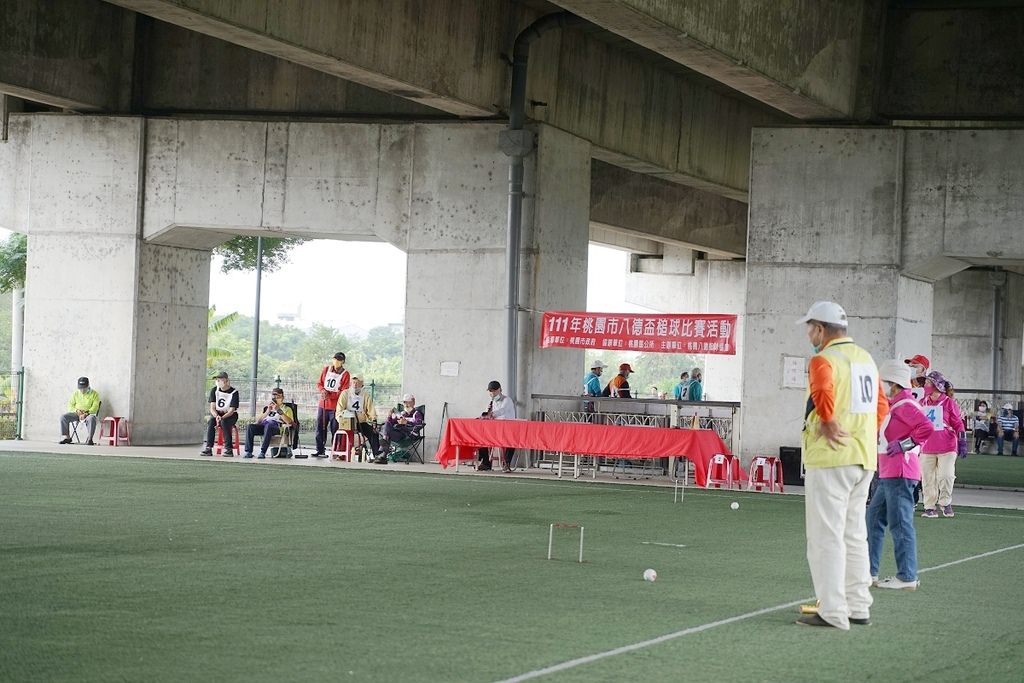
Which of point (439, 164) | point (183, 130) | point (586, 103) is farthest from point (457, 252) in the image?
point (183, 130)

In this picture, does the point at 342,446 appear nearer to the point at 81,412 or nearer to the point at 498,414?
the point at 498,414

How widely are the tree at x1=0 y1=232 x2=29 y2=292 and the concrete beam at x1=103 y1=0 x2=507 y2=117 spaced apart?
83.0ft

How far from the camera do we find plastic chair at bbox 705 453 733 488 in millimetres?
21922

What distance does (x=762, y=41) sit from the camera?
1991cm

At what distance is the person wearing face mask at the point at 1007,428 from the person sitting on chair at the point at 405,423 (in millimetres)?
20216

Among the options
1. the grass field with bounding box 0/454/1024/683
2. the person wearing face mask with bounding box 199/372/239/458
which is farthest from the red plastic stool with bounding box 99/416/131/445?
the grass field with bounding box 0/454/1024/683

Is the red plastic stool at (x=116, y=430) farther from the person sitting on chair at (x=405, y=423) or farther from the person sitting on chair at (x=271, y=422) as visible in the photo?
the person sitting on chair at (x=405, y=423)

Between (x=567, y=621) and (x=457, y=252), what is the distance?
57.4 ft

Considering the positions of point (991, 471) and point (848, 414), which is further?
point (991, 471)

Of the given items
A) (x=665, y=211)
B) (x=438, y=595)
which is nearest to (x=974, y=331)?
(x=665, y=211)

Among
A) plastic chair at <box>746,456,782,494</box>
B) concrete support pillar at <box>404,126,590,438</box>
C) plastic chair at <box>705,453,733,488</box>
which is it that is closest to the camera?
plastic chair at <box>705,453,733,488</box>

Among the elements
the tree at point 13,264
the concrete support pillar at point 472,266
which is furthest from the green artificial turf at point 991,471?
the tree at point 13,264

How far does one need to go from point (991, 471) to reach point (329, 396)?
597 inches

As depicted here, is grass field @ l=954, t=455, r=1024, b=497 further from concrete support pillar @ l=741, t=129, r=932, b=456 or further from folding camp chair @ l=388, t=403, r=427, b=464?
folding camp chair @ l=388, t=403, r=427, b=464
